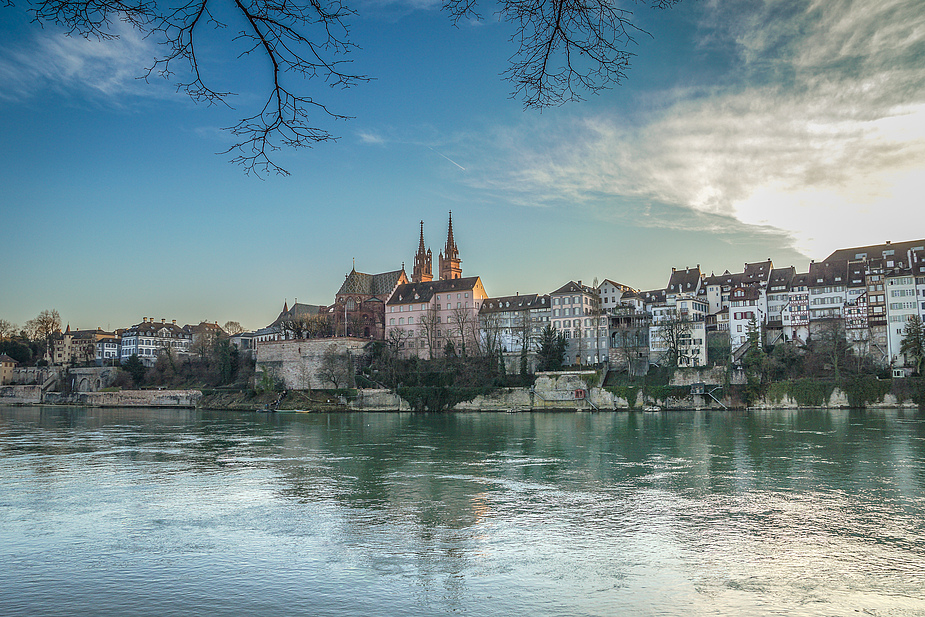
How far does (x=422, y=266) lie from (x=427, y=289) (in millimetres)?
18596

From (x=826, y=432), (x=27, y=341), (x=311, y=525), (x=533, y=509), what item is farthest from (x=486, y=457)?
(x=27, y=341)

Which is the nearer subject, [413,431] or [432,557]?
[432,557]

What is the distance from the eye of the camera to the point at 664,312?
2404 inches

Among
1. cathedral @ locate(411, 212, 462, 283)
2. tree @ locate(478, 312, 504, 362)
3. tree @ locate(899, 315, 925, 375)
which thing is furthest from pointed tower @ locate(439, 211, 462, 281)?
tree @ locate(899, 315, 925, 375)

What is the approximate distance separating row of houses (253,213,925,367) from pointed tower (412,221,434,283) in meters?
10.8

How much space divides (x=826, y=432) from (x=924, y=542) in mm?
19885

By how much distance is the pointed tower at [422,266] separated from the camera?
308ft

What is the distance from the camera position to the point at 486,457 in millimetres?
21094

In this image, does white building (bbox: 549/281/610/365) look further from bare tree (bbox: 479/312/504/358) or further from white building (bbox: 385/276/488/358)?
white building (bbox: 385/276/488/358)

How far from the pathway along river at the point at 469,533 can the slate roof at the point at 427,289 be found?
178 ft

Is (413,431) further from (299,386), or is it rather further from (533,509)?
(299,386)

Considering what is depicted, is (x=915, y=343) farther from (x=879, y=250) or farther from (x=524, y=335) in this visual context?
(x=524, y=335)

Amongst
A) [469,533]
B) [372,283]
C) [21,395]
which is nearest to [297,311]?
Result: [372,283]

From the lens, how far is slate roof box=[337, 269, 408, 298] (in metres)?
81.2
